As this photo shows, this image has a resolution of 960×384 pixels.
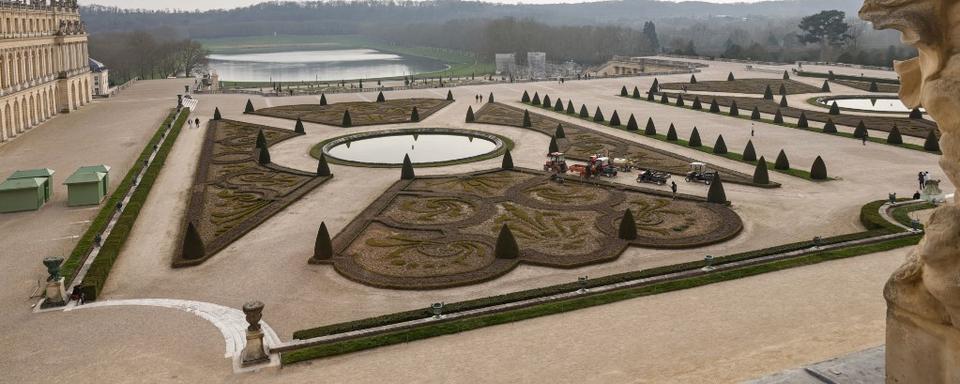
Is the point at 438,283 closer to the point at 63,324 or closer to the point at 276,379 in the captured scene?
the point at 276,379

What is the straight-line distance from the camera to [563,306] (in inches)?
747

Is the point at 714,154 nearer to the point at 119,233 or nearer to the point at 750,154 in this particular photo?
the point at 750,154

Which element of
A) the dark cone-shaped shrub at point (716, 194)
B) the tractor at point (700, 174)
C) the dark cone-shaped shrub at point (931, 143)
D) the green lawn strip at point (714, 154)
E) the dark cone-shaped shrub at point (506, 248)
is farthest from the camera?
the dark cone-shaped shrub at point (931, 143)

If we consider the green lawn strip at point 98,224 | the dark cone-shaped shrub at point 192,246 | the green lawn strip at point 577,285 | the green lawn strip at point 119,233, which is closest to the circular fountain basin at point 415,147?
the green lawn strip at point 119,233

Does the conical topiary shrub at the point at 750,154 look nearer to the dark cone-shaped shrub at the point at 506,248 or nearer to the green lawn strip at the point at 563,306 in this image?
the green lawn strip at the point at 563,306

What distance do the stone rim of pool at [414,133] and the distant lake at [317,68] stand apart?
8035 cm

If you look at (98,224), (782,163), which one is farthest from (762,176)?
(98,224)

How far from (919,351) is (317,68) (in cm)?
15905

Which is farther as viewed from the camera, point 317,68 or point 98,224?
point 317,68

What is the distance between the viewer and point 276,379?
15633mm

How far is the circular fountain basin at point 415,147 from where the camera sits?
40.1m

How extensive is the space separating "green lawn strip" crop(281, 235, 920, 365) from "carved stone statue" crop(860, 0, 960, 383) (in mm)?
9863

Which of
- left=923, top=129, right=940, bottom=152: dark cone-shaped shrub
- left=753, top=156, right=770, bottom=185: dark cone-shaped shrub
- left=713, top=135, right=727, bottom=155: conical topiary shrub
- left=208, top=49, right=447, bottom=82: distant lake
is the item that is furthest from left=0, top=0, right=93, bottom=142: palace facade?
left=208, top=49, right=447, bottom=82: distant lake

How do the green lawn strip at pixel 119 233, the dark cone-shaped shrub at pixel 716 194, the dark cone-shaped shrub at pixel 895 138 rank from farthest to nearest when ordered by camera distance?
the dark cone-shaped shrub at pixel 895 138
the dark cone-shaped shrub at pixel 716 194
the green lawn strip at pixel 119 233
